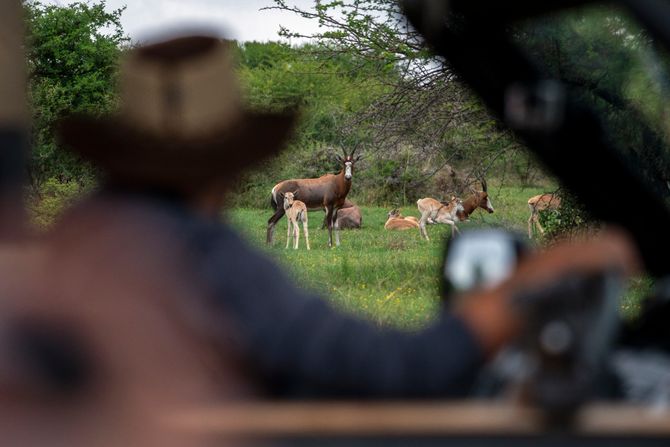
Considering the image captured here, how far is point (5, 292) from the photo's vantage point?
4.40ft

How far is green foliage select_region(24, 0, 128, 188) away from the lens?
6770 millimetres

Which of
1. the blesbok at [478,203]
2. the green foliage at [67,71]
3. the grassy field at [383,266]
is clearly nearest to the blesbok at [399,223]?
the grassy field at [383,266]

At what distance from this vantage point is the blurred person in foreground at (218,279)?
1178 mm

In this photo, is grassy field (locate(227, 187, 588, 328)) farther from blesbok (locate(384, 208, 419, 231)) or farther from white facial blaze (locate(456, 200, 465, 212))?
white facial blaze (locate(456, 200, 465, 212))

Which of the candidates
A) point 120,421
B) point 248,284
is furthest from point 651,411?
point 120,421

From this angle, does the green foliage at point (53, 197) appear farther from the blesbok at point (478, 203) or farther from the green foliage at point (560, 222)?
the blesbok at point (478, 203)

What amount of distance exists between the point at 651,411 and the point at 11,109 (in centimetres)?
95

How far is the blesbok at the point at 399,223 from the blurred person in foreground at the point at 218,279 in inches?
634

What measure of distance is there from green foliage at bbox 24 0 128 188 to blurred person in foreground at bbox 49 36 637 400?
4.93 m

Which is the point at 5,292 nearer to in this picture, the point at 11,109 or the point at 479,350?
the point at 11,109

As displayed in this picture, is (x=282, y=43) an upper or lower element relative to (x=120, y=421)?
lower

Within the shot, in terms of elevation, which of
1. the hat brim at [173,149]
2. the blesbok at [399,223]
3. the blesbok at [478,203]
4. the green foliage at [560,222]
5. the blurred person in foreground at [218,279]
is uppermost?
the hat brim at [173,149]

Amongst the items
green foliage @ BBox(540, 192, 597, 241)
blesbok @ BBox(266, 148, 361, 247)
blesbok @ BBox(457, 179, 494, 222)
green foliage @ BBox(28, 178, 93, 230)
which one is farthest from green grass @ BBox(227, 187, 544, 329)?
green foliage @ BBox(28, 178, 93, 230)

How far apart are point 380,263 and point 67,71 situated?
15.9 ft
